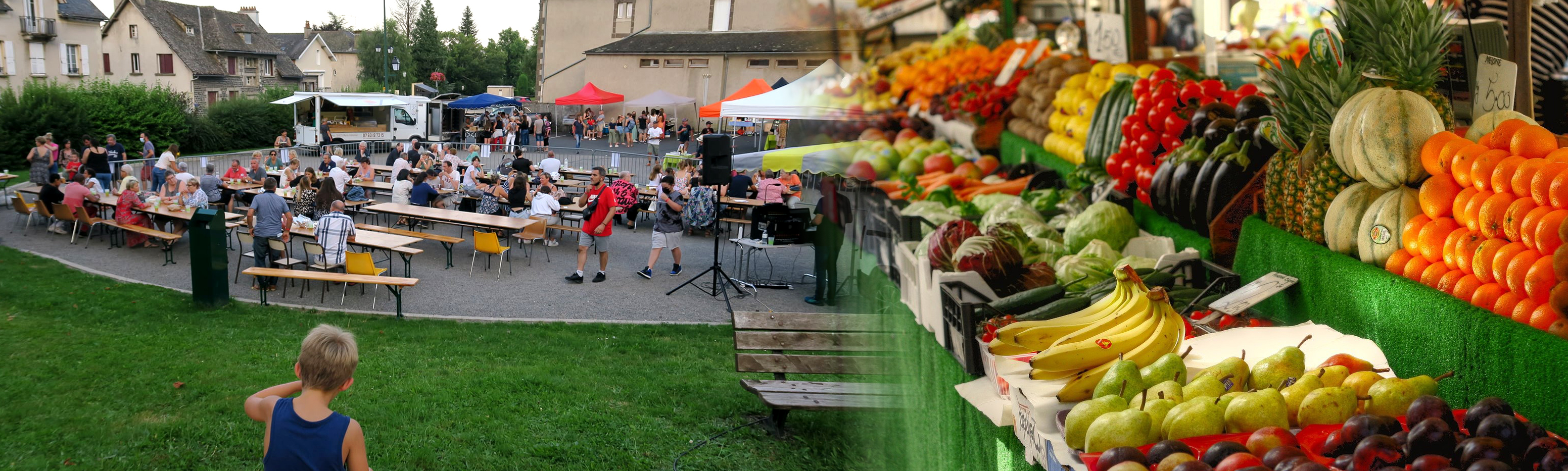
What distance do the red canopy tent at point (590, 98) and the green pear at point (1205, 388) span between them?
73.4 ft

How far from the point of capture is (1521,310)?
67.1 inches

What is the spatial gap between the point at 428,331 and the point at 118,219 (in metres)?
5.58

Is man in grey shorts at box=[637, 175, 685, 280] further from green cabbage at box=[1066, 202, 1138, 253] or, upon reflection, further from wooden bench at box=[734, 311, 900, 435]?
green cabbage at box=[1066, 202, 1138, 253]

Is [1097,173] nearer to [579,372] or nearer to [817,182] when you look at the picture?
[817,182]

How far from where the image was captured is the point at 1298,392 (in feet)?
5.69

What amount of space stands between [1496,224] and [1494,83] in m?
0.67

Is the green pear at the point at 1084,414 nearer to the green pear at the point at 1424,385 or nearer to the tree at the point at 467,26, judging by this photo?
the green pear at the point at 1424,385

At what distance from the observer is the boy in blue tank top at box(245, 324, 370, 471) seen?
9.19ft

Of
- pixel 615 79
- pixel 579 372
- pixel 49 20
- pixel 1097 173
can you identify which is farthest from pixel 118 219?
pixel 49 20

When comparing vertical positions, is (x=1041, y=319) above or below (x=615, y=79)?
below

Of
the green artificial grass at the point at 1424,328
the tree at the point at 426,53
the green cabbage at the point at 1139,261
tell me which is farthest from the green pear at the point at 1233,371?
the tree at the point at 426,53

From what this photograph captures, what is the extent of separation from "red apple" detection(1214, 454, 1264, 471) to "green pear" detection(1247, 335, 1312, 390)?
488 mm

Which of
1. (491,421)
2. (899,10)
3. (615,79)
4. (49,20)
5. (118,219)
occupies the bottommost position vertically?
(491,421)

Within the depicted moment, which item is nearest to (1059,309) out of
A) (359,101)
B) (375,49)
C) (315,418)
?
(315,418)
